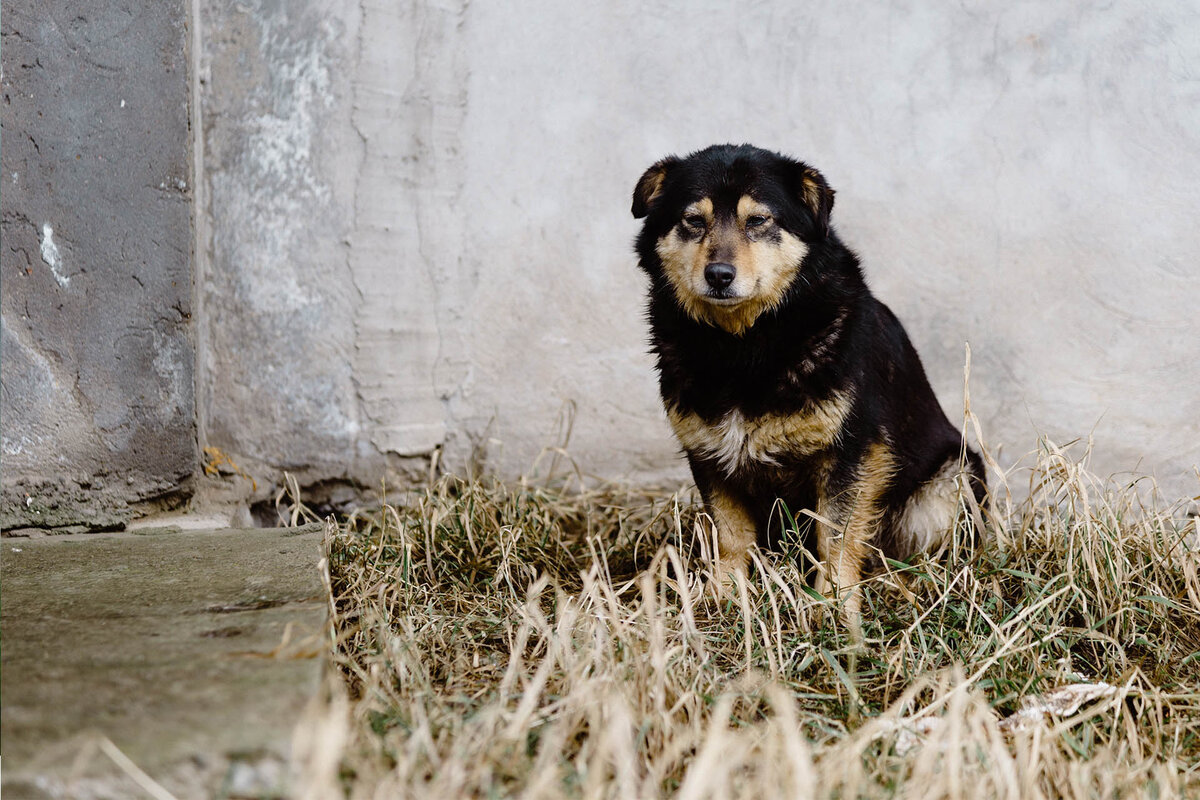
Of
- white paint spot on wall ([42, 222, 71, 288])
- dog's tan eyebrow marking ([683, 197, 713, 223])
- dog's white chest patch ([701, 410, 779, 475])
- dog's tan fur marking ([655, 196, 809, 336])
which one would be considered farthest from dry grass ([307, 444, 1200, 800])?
white paint spot on wall ([42, 222, 71, 288])

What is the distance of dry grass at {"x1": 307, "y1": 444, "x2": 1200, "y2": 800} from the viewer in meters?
1.98

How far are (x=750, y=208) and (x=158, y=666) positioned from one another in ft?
7.08

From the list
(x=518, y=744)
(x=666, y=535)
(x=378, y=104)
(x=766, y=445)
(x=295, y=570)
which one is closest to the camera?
(x=518, y=744)

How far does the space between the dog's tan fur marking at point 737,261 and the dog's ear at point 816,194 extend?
107mm

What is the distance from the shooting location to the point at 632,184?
4363 mm

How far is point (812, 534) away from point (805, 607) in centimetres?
71

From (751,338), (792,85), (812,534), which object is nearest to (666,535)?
(812,534)

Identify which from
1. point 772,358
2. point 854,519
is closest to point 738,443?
point 772,358

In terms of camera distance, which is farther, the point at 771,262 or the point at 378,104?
the point at 378,104

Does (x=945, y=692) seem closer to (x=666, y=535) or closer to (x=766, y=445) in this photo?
(x=766, y=445)

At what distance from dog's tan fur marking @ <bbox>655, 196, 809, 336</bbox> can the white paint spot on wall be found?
2.10 m

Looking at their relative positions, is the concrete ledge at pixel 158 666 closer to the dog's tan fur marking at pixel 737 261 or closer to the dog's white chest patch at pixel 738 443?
the dog's white chest patch at pixel 738 443

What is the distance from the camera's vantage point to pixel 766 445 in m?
3.27

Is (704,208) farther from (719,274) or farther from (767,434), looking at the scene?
(767,434)
